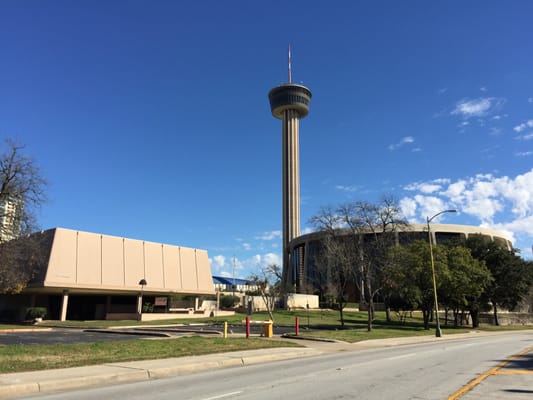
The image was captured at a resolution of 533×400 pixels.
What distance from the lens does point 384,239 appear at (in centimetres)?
5019

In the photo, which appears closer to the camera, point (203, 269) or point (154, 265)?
point (154, 265)

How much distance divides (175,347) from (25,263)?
119 feet

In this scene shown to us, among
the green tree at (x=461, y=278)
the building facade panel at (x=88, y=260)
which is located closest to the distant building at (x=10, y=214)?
the building facade panel at (x=88, y=260)

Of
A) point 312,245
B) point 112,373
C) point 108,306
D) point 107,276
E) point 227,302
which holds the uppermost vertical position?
point 312,245

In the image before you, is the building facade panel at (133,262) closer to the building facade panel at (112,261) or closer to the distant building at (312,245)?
the building facade panel at (112,261)

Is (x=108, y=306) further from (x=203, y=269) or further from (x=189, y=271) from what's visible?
(x=203, y=269)

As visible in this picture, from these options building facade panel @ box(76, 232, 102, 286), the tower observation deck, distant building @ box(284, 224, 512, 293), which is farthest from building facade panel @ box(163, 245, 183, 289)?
Answer: the tower observation deck

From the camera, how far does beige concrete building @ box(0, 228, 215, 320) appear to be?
153 feet

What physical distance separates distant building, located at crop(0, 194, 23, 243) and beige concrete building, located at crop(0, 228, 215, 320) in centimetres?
1064

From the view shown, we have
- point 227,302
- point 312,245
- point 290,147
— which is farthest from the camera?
point 290,147

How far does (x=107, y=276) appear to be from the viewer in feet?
164

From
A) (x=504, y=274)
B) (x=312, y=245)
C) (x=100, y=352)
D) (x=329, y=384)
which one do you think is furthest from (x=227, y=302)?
(x=329, y=384)

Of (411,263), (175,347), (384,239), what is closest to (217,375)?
(175,347)

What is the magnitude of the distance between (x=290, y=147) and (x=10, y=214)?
101604 mm
